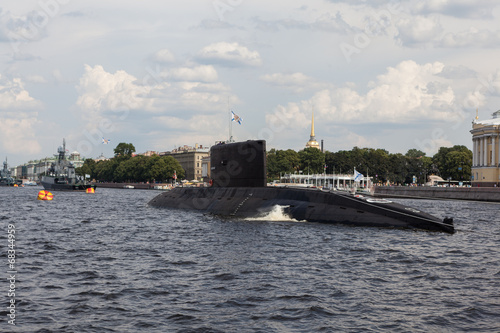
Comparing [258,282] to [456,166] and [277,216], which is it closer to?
[277,216]

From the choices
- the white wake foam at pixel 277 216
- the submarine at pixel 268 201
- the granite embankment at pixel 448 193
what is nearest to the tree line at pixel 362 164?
the granite embankment at pixel 448 193

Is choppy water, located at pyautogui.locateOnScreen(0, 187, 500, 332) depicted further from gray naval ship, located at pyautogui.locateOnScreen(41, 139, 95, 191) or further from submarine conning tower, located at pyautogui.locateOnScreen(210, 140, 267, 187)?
gray naval ship, located at pyautogui.locateOnScreen(41, 139, 95, 191)

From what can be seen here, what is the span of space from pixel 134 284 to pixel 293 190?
19.7 meters

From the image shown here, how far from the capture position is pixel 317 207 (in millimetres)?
31438

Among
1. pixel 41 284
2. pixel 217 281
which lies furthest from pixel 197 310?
pixel 41 284

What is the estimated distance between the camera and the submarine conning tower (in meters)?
35.8

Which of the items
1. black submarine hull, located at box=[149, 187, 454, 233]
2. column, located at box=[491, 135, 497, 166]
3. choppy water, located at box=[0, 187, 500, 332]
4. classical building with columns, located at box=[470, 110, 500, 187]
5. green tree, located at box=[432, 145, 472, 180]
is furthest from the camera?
green tree, located at box=[432, 145, 472, 180]

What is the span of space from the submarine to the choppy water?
1.38 meters

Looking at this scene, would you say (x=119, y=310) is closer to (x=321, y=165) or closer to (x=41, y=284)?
(x=41, y=284)

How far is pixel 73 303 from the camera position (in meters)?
13.4

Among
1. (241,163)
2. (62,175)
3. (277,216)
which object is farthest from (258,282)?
(62,175)

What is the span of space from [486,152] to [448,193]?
2585 centimetres

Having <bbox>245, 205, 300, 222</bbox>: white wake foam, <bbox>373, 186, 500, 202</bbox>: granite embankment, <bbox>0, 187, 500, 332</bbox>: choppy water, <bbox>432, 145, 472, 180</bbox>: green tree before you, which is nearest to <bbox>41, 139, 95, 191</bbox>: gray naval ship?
<bbox>373, 186, 500, 202</bbox>: granite embankment

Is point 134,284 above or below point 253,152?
below
